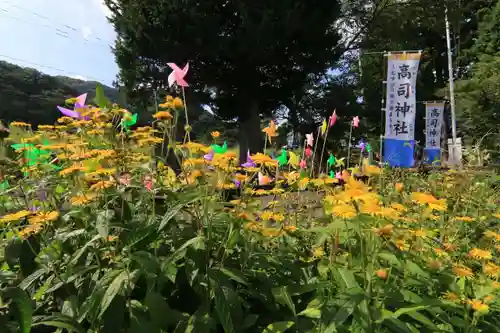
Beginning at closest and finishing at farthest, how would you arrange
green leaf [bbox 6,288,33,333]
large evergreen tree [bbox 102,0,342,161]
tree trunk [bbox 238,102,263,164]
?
green leaf [bbox 6,288,33,333]
large evergreen tree [bbox 102,0,342,161]
tree trunk [bbox 238,102,263,164]

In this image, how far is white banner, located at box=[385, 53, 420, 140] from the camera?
671 cm

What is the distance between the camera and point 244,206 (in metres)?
1.04

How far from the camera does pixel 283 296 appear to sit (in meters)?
0.94

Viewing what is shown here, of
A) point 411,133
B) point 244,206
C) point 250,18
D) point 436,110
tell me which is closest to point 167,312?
point 244,206

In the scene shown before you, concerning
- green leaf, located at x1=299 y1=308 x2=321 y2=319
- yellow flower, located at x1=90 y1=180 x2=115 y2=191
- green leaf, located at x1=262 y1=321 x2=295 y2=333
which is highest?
yellow flower, located at x1=90 y1=180 x2=115 y2=191

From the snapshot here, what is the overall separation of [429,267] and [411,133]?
19.4ft

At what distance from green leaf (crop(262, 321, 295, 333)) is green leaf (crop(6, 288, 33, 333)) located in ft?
1.42

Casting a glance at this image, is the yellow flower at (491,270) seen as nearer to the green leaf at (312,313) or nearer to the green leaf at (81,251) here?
the green leaf at (312,313)

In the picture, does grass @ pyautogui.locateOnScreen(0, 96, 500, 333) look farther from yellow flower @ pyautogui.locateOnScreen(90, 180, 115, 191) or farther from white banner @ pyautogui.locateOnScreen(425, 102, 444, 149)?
white banner @ pyautogui.locateOnScreen(425, 102, 444, 149)

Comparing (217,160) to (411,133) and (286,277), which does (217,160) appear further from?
(411,133)

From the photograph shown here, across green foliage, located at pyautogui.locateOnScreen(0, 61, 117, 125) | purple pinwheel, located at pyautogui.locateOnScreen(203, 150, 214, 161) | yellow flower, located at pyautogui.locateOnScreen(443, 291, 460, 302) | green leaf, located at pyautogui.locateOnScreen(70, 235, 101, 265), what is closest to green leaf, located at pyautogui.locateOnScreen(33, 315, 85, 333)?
green leaf, located at pyautogui.locateOnScreen(70, 235, 101, 265)

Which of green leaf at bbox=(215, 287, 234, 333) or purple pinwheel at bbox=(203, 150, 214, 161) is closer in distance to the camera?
green leaf at bbox=(215, 287, 234, 333)

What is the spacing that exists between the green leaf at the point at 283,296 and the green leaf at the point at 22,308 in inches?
18.5

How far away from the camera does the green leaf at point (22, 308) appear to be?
2.51ft
